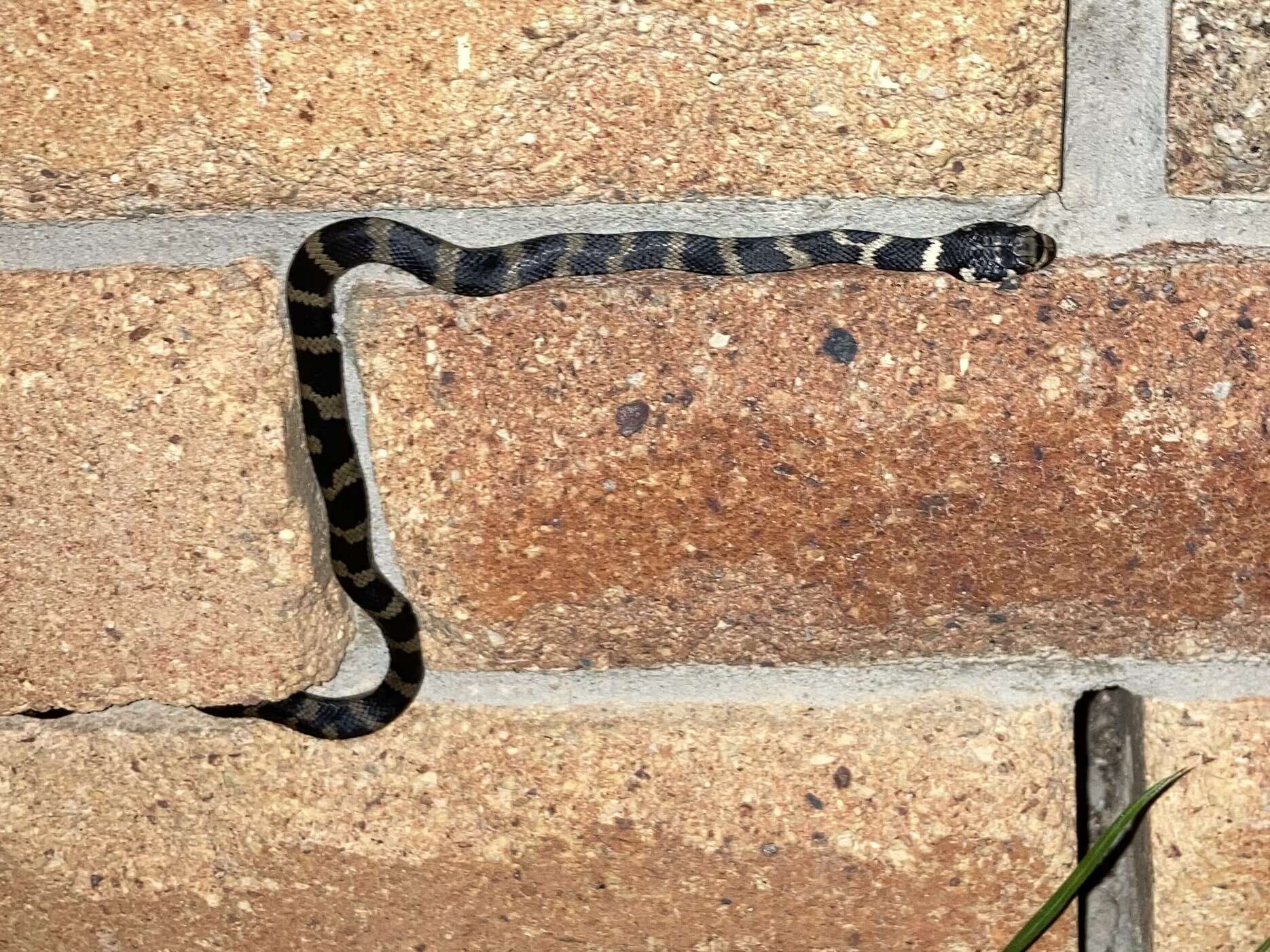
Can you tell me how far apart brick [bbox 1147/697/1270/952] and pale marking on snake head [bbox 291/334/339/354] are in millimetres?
653

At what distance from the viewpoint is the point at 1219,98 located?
2.64 feet

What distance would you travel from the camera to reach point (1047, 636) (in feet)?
2.93

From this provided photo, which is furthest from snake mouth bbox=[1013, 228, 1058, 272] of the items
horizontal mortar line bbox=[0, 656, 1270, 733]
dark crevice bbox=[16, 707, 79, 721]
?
dark crevice bbox=[16, 707, 79, 721]

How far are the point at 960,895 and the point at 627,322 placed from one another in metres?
0.51

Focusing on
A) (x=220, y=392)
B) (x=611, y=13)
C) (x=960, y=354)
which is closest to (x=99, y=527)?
(x=220, y=392)

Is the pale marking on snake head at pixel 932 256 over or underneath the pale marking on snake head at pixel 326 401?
over

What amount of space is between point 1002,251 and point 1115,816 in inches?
18.1

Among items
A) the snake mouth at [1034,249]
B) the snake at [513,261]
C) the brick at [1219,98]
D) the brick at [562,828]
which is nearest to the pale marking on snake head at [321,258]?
the snake at [513,261]

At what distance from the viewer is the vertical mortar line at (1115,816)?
922mm

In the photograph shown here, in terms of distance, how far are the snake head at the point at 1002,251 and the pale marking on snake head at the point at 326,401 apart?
44 cm

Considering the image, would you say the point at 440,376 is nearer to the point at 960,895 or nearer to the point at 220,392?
the point at 220,392

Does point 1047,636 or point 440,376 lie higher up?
point 440,376

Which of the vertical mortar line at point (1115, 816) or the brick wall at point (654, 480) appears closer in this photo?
the brick wall at point (654, 480)

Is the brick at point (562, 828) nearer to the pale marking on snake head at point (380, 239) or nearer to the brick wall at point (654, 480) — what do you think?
the brick wall at point (654, 480)
